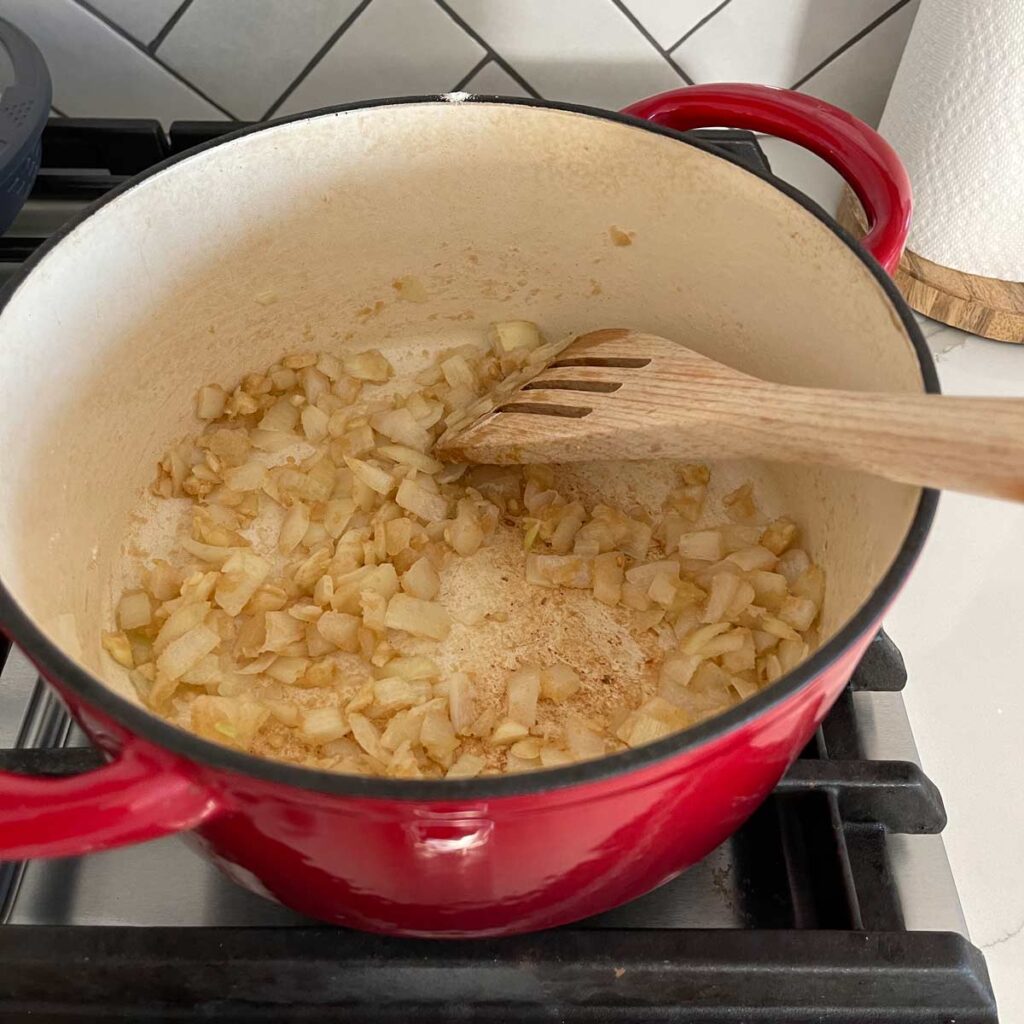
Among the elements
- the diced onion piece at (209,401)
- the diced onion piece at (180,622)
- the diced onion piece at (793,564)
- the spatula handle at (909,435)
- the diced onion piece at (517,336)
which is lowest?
the diced onion piece at (180,622)

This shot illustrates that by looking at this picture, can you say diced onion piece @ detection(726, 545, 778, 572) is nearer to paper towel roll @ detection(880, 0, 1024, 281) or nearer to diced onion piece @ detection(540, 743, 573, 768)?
diced onion piece @ detection(540, 743, 573, 768)

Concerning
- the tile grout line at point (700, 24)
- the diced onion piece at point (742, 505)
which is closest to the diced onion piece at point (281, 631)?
the diced onion piece at point (742, 505)

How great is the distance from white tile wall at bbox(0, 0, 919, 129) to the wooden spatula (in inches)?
11.6

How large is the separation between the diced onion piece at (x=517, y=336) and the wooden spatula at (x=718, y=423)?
0.30 feet

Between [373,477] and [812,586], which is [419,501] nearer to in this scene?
[373,477]

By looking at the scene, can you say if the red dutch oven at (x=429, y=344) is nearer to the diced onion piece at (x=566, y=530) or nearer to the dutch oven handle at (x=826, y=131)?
the dutch oven handle at (x=826, y=131)

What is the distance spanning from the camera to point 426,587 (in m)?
0.71


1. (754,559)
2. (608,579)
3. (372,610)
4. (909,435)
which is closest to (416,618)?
(372,610)

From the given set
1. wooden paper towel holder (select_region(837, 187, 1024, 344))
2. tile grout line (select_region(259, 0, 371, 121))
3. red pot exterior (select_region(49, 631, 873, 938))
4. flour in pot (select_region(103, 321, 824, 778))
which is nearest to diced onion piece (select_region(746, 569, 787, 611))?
flour in pot (select_region(103, 321, 824, 778))

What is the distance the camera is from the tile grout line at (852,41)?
0.85 m

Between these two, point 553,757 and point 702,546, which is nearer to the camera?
point 553,757

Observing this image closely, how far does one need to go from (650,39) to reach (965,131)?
0.87ft

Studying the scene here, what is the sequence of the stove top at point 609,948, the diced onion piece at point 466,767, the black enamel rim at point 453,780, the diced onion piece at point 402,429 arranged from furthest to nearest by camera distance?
the diced onion piece at point 402,429
the diced onion piece at point 466,767
the stove top at point 609,948
the black enamel rim at point 453,780

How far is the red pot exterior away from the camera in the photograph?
1.23 ft
